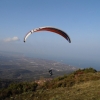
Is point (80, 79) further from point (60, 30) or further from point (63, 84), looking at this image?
point (60, 30)

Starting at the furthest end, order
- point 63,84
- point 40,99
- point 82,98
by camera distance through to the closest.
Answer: point 63,84
point 40,99
point 82,98

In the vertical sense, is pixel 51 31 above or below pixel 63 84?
above

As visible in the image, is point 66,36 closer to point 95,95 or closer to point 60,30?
point 60,30

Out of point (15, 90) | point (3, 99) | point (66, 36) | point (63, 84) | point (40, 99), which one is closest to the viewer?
point (40, 99)

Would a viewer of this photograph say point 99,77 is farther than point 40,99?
Yes

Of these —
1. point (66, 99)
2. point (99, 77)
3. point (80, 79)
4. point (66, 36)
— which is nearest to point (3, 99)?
point (66, 99)

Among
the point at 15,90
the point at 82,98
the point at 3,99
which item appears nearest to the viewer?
the point at 82,98

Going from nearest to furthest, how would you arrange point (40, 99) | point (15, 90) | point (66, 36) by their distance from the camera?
point (40, 99) → point (66, 36) → point (15, 90)

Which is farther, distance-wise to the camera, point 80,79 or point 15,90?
point 80,79

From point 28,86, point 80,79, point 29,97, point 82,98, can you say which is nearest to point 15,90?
point 28,86
